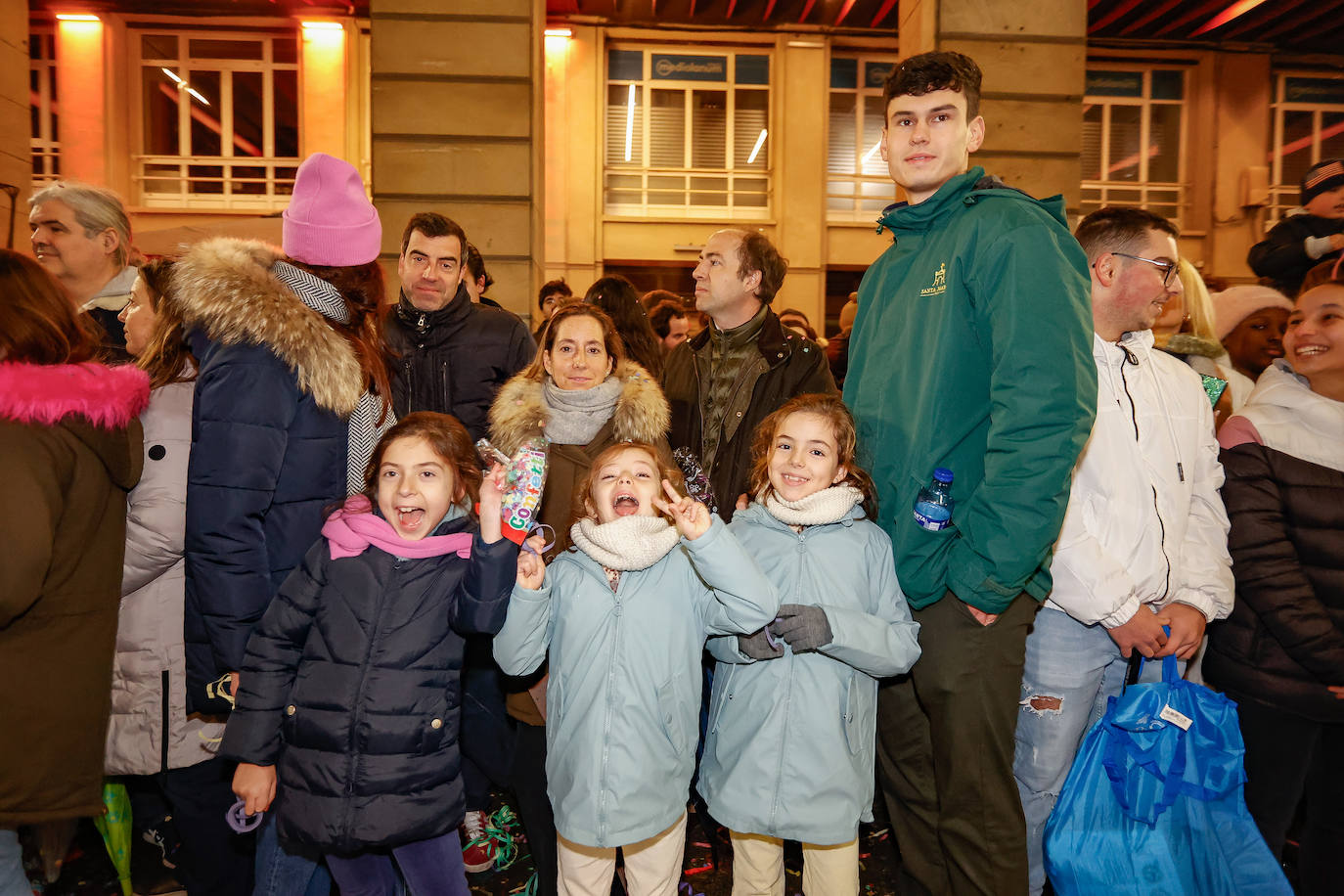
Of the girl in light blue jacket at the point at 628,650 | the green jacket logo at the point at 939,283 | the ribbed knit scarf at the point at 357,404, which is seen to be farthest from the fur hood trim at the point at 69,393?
the green jacket logo at the point at 939,283

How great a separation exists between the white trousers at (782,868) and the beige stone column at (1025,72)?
5416 millimetres

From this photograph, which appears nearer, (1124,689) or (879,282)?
(1124,689)

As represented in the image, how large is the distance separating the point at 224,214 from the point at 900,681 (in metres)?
16.2

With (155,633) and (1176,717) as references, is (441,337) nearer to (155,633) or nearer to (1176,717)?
(155,633)

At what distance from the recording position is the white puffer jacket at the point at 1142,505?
7.72ft

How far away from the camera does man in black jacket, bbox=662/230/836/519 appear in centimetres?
322

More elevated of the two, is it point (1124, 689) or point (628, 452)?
point (628, 452)

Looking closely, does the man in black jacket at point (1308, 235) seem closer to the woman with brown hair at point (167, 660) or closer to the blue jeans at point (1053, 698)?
the blue jeans at point (1053, 698)

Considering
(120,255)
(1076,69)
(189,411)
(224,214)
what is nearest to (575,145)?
(224,214)

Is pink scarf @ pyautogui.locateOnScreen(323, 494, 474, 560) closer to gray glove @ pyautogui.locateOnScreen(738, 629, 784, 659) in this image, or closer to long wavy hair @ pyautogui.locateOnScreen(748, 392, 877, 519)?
gray glove @ pyautogui.locateOnScreen(738, 629, 784, 659)

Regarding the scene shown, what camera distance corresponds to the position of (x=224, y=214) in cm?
1503

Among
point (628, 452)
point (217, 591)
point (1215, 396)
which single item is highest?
point (1215, 396)

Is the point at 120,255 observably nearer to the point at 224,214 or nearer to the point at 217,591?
the point at 217,591

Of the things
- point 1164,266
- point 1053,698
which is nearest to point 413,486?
point 1053,698
